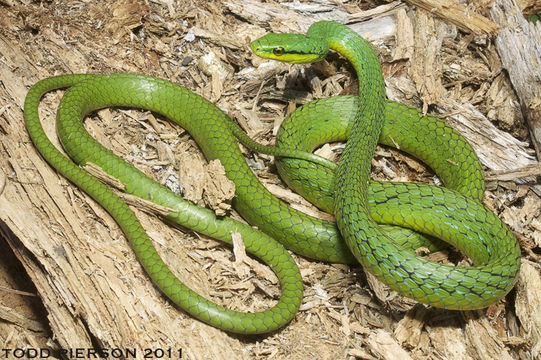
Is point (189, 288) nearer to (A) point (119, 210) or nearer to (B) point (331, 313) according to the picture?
(A) point (119, 210)

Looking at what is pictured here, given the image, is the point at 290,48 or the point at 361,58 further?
the point at 361,58

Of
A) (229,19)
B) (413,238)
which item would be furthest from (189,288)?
(229,19)

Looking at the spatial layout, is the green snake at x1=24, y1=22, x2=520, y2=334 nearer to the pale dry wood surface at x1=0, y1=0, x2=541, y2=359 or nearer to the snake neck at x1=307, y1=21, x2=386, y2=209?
the snake neck at x1=307, y1=21, x2=386, y2=209

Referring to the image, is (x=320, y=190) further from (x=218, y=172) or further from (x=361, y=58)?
(x=361, y=58)

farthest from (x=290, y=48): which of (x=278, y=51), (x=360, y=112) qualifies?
(x=360, y=112)

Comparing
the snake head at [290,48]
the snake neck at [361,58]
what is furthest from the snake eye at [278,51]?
the snake neck at [361,58]

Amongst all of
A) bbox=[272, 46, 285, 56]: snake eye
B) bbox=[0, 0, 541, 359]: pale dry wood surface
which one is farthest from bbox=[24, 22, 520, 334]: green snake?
bbox=[0, 0, 541, 359]: pale dry wood surface
